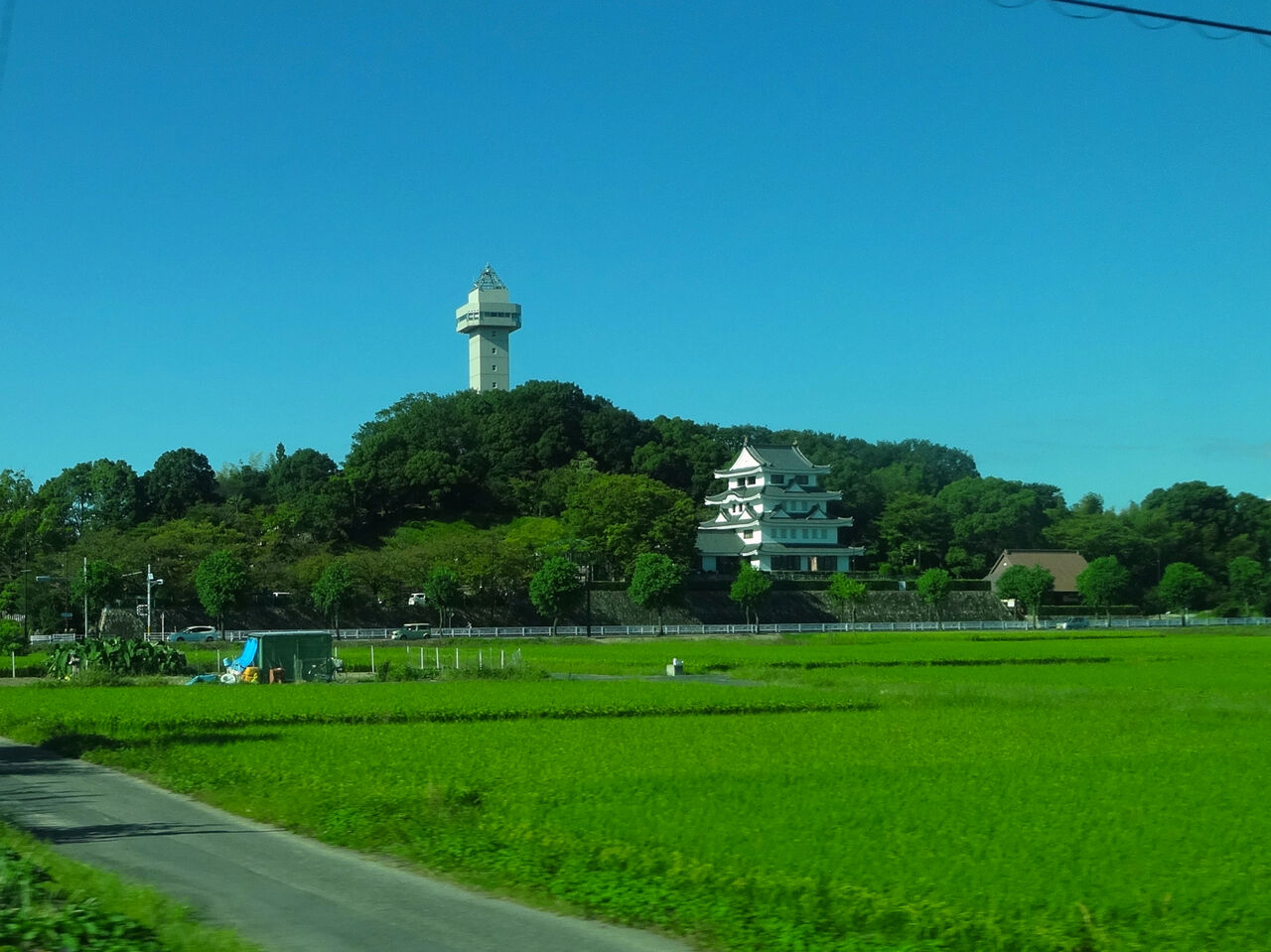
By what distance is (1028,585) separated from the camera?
81312 millimetres

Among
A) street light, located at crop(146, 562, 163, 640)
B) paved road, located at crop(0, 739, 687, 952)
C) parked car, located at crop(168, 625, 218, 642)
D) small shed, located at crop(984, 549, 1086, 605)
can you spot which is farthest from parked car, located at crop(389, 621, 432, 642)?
paved road, located at crop(0, 739, 687, 952)

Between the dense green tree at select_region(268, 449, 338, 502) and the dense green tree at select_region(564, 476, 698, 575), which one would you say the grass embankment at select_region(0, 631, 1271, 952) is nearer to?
the dense green tree at select_region(564, 476, 698, 575)

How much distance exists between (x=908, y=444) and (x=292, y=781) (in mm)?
110612

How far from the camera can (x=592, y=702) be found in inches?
1169

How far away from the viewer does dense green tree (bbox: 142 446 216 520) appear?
9019cm

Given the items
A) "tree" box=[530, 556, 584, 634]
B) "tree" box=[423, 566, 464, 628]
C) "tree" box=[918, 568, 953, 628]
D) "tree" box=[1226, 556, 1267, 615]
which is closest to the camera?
"tree" box=[423, 566, 464, 628]

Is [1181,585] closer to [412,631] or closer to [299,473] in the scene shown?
[412,631]

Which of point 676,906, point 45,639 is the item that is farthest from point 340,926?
point 45,639

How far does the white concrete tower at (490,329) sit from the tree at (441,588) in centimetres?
5715

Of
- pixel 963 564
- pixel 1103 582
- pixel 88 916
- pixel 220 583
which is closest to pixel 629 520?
pixel 220 583

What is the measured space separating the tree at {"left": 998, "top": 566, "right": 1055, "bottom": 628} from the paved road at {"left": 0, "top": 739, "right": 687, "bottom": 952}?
72322 mm

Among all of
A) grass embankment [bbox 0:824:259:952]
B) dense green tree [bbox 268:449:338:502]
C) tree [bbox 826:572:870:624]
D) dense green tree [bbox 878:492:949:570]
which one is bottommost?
grass embankment [bbox 0:824:259:952]

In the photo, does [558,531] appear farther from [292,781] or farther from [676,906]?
[676,906]

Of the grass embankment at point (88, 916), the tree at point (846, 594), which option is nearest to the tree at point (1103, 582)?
the tree at point (846, 594)
